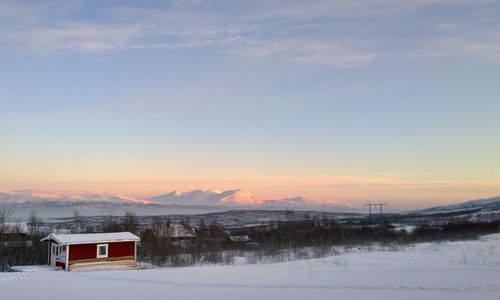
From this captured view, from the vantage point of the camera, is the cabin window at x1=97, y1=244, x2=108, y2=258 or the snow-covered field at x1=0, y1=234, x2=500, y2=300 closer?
the snow-covered field at x1=0, y1=234, x2=500, y2=300

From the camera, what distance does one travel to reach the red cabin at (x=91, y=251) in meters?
36.7

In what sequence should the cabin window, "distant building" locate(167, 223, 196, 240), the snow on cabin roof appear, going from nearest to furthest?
the snow on cabin roof, the cabin window, "distant building" locate(167, 223, 196, 240)

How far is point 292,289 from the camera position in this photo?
57.4ft

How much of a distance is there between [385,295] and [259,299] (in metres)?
3.82

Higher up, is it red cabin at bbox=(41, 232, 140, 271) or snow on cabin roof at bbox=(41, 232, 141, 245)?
snow on cabin roof at bbox=(41, 232, 141, 245)

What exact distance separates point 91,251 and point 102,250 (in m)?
0.88

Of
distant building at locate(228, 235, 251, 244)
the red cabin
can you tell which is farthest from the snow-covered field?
distant building at locate(228, 235, 251, 244)

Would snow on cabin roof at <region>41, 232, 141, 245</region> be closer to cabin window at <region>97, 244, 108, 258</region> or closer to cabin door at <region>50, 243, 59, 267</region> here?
cabin window at <region>97, 244, 108, 258</region>

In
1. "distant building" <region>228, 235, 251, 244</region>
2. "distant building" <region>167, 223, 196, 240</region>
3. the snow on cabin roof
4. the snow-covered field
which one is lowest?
"distant building" <region>228, 235, 251, 244</region>

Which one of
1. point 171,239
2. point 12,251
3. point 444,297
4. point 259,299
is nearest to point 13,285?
point 259,299

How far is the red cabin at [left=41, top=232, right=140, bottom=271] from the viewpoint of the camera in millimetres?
36656

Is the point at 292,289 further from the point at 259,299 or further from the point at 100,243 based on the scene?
the point at 100,243

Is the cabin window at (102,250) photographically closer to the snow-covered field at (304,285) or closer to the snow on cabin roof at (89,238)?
the snow on cabin roof at (89,238)

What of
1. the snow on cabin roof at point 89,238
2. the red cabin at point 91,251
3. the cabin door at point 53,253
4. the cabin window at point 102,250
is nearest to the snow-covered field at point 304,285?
the red cabin at point 91,251
